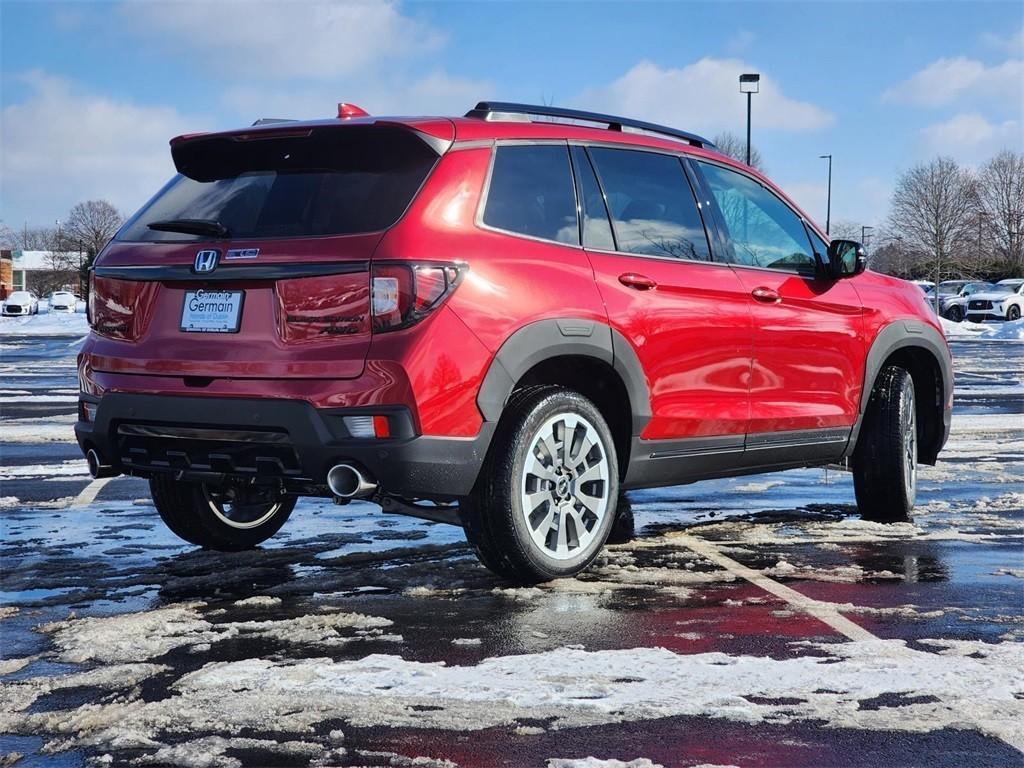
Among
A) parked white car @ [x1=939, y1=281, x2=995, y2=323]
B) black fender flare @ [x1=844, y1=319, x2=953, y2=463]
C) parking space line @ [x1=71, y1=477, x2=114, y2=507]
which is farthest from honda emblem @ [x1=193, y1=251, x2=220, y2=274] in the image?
parked white car @ [x1=939, y1=281, x2=995, y2=323]

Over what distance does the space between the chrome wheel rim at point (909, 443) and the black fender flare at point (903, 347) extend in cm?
22

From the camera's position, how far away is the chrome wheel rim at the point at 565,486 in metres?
5.42

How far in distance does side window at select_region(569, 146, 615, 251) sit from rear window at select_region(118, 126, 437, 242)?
2.73 feet

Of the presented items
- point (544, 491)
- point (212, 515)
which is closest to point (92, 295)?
point (212, 515)

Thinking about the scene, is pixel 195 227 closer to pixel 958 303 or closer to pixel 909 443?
pixel 909 443

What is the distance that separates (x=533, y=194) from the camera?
5.61 m

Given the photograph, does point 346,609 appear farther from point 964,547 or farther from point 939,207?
point 939,207

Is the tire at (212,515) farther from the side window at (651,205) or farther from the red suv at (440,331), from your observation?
the side window at (651,205)

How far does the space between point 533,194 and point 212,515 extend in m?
2.17

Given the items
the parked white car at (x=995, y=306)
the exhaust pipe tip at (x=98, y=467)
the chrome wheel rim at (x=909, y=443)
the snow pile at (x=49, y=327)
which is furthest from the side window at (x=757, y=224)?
the parked white car at (x=995, y=306)

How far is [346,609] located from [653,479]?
1593 mm

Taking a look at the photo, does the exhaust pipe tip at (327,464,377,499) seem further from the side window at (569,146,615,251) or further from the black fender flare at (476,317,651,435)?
the side window at (569,146,615,251)

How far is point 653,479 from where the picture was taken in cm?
604

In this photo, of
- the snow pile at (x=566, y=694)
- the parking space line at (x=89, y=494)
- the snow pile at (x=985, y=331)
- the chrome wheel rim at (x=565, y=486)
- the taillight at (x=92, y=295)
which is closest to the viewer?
the snow pile at (x=566, y=694)
